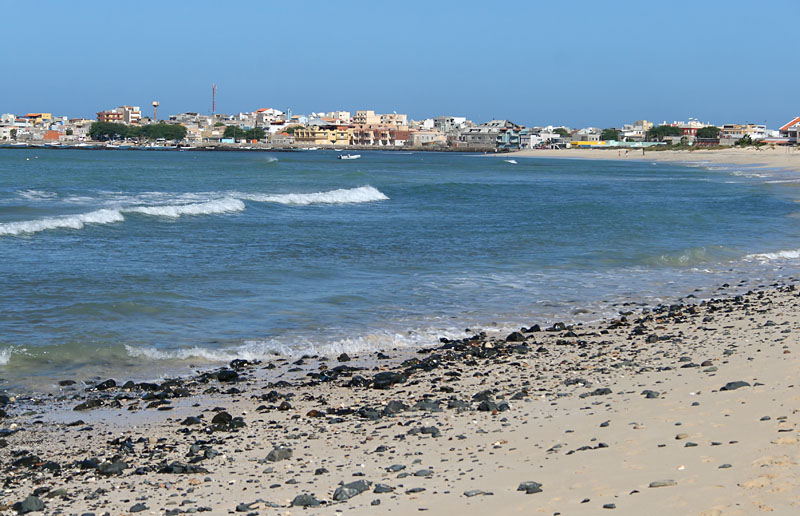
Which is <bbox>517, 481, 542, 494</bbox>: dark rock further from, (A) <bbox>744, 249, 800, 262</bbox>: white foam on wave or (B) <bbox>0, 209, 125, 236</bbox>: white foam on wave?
(B) <bbox>0, 209, 125, 236</bbox>: white foam on wave

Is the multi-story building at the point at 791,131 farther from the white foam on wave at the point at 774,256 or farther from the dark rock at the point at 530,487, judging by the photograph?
the dark rock at the point at 530,487

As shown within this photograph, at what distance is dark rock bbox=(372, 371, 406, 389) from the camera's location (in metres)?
9.40

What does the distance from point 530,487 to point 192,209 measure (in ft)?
95.0

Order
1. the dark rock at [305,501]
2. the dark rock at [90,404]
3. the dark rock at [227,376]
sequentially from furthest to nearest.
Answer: the dark rock at [227,376] < the dark rock at [90,404] < the dark rock at [305,501]

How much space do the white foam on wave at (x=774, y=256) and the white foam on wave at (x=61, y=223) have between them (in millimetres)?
19389

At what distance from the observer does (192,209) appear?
32.9 m

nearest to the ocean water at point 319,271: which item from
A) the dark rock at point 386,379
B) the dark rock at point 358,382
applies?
the dark rock at point 358,382

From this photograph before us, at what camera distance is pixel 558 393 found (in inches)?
335

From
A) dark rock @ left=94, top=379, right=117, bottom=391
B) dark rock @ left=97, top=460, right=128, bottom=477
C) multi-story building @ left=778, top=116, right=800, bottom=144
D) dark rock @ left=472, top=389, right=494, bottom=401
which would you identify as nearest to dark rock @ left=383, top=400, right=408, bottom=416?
dark rock @ left=472, top=389, right=494, bottom=401

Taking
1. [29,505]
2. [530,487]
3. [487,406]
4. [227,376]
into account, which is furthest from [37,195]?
[530,487]

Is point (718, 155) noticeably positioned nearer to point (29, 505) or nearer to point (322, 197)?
point (322, 197)

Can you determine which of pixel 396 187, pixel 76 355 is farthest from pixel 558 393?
pixel 396 187

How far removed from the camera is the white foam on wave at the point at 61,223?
24.5 meters

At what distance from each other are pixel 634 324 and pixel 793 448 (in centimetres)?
704
